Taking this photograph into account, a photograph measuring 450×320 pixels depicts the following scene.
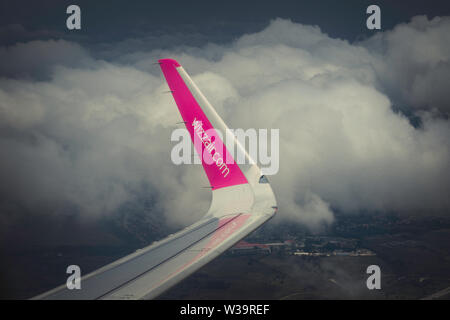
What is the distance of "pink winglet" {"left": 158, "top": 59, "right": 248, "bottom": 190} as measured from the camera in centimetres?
1078

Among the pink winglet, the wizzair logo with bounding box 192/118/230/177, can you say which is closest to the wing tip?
the pink winglet

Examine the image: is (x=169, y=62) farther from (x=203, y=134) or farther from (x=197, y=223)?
(x=197, y=223)

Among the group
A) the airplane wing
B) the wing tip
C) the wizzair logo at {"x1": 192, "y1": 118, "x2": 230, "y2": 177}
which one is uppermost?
the wing tip

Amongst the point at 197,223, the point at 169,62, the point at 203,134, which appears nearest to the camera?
the point at 197,223

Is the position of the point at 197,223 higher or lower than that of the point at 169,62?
lower

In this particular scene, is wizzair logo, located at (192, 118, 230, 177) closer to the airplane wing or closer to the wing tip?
the airplane wing

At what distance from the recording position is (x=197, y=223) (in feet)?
34.1

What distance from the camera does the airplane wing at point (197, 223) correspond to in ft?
20.1

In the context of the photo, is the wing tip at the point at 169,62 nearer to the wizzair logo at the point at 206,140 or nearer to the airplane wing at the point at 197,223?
the airplane wing at the point at 197,223

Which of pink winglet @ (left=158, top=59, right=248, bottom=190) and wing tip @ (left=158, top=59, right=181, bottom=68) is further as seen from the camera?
wing tip @ (left=158, top=59, right=181, bottom=68)

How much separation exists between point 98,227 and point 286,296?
1560 inches

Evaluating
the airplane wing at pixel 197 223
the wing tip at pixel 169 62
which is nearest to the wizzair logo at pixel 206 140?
the airplane wing at pixel 197 223

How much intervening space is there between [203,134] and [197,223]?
3.12m

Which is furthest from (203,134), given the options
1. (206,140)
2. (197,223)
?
(197,223)
